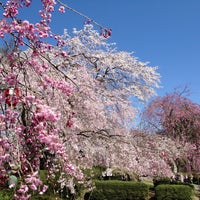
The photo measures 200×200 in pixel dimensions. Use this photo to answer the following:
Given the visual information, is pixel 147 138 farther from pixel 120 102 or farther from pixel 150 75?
pixel 150 75

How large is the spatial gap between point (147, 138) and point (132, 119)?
15.4ft

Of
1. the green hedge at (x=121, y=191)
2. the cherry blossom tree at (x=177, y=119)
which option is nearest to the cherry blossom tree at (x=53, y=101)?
the green hedge at (x=121, y=191)

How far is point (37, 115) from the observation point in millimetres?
2680

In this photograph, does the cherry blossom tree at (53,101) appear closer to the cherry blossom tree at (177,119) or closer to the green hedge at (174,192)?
the green hedge at (174,192)

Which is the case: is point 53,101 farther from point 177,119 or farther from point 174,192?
point 177,119

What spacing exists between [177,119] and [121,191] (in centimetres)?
846

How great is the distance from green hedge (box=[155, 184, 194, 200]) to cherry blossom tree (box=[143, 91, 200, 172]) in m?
6.73

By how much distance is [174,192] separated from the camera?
16.2 metres

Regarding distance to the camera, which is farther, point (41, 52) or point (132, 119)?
point (132, 119)

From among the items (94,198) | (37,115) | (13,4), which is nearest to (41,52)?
(13,4)

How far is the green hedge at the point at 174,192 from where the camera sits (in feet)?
52.5

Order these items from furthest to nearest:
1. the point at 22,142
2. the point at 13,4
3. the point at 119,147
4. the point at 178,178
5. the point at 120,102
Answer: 1. the point at 178,178
2. the point at 120,102
3. the point at 119,147
4. the point at 22,142
5. the point at 13,4

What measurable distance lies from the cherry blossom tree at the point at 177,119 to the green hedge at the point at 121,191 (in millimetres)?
7205

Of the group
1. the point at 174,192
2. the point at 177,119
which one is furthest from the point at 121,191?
the point at 177,119
